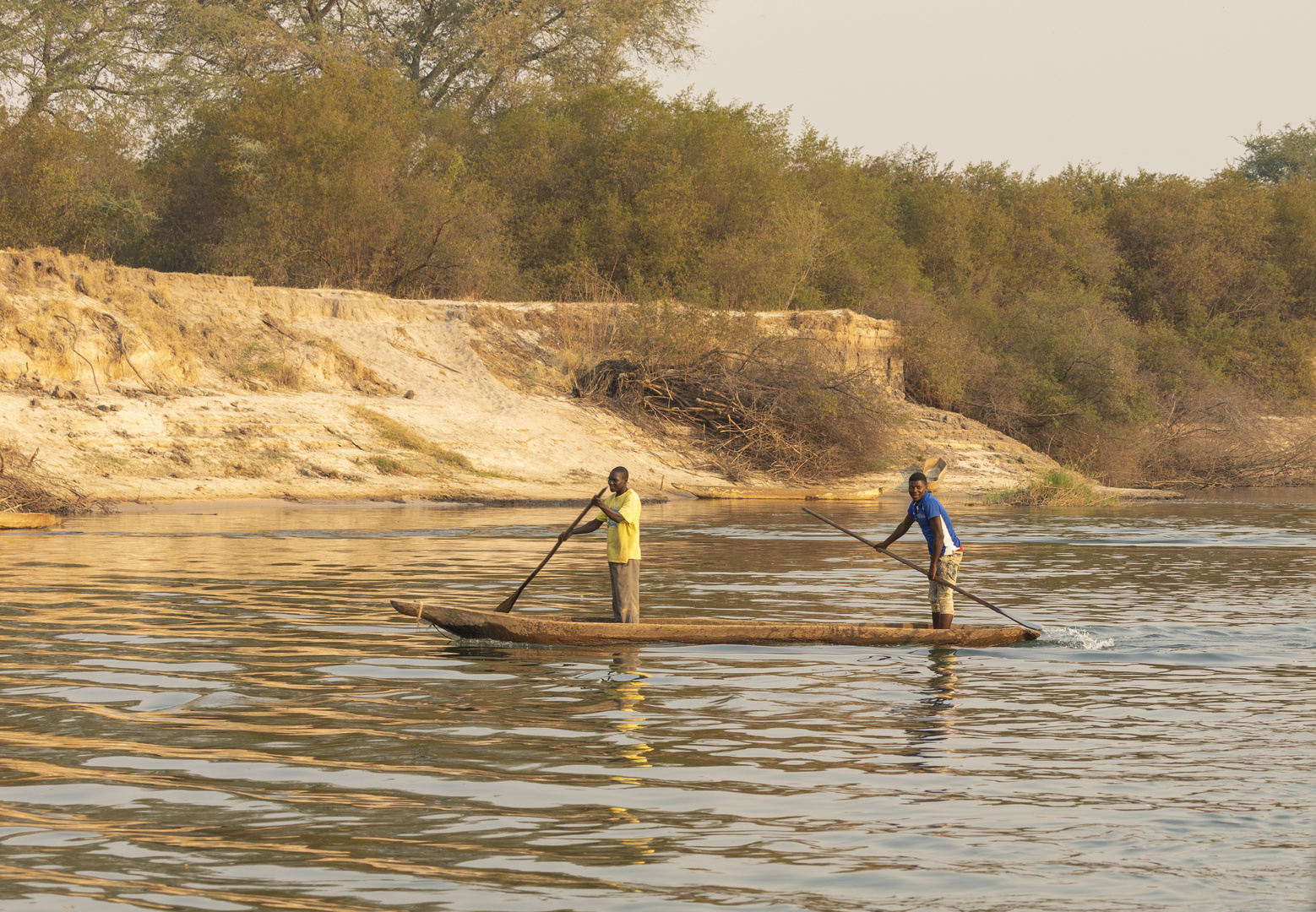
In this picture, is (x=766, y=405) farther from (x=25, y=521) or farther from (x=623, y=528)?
(x=623, y=528)

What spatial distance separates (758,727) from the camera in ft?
26.9

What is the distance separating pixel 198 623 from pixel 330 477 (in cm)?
1510

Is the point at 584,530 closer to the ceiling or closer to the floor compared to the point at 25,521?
closer to the ceiling

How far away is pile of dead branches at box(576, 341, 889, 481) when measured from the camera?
33.9 metres

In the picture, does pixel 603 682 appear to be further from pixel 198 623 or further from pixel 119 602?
pixel 119 602

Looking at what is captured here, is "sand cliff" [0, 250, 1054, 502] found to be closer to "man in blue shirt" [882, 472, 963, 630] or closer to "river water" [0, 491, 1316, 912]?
"river water" [0, 491, 1316, 912]

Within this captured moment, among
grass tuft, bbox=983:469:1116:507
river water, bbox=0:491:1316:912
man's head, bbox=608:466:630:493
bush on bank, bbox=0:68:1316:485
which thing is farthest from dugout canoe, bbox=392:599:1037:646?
bush on bank, bbox=0:68:1316:485

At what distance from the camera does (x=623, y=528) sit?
36.0 ft

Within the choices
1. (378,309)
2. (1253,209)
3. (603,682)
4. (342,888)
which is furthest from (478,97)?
(342,888)

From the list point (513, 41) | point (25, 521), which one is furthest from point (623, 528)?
point (513, 41)

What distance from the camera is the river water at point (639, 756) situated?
211 inches

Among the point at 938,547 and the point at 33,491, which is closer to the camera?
the point at 938,547

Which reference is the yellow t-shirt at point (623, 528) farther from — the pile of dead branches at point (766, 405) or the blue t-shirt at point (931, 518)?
the pile of dead branches at point (766, 405)

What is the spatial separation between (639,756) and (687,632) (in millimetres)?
3604
